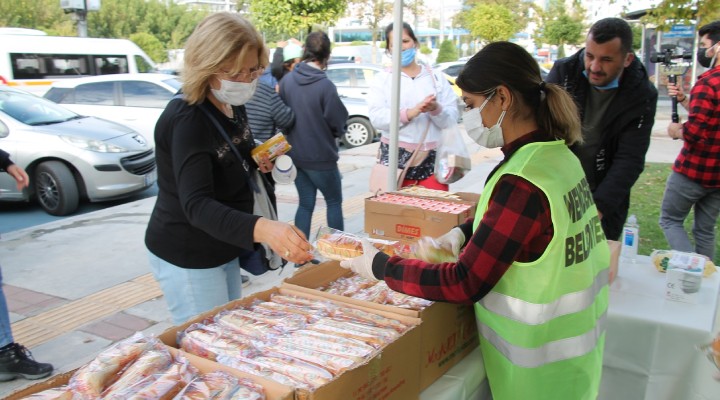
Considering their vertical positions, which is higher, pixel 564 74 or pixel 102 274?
pixel 564 74

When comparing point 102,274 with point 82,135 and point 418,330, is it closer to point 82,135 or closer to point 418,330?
point 82,135

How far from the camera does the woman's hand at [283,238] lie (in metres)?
1.89

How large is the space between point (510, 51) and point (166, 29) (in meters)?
46.8

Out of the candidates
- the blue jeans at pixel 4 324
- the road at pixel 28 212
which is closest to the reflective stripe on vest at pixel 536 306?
the blue jeans at pixel 4 324

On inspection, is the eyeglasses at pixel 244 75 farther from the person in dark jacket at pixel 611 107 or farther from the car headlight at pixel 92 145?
the car headlight at pixel 92 145

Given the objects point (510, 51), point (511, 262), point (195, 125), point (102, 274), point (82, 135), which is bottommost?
point (102, 274)

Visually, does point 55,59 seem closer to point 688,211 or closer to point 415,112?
point 415,112

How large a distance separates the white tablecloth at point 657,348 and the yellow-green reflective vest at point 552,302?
748 mm

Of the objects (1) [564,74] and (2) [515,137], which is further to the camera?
(1) [564,74]

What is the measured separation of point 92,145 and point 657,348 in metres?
7.59

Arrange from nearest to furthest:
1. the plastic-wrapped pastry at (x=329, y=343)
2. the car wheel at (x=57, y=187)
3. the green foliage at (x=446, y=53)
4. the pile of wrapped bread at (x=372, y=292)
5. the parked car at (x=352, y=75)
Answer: the plastic-wrapped pastry at (x=329, y=343)
the pile of wrapped bread at (x=372, y=292)
the car wheel at (x=57, y=187)
the parked car at (x=352, y=75)
the green foliage at (x=446, y=53)

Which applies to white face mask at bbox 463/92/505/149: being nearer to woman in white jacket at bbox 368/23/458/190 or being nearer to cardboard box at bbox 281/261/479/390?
cardboard box at bbox 281/261/479/390

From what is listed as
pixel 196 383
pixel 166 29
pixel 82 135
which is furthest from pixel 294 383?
pixel 166 29

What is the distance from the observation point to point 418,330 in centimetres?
177
